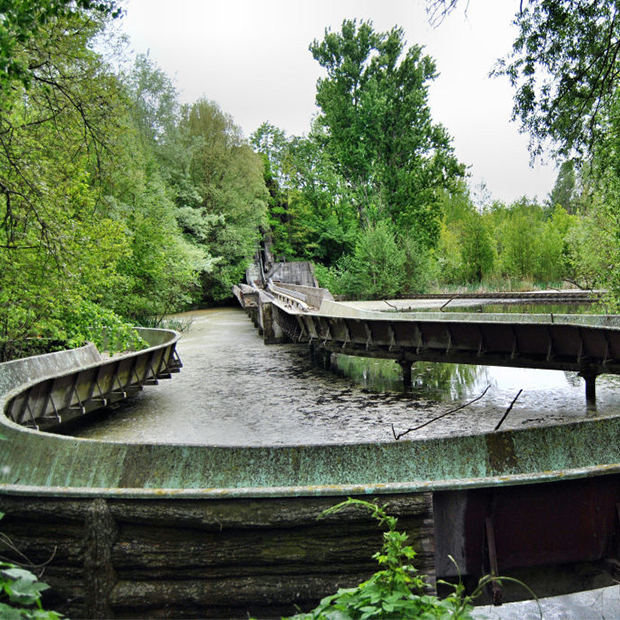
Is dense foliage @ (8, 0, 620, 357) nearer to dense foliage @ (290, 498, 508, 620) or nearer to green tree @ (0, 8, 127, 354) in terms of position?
green tree @ (0, 8, 127, 354)

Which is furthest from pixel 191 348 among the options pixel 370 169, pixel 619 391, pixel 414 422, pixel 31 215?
pixel 370 169

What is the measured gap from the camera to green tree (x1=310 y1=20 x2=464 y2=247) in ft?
132

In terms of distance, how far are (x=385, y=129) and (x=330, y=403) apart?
113 feet

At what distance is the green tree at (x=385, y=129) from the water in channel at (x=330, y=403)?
2807cm

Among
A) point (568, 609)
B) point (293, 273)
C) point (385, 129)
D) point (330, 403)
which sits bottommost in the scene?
point (568, 609)

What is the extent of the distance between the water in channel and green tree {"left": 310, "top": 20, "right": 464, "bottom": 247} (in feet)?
92.1

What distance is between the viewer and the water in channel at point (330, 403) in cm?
853

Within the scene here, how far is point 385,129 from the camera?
4069 centimetres

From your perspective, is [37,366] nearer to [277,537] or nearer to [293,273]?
[277,537]

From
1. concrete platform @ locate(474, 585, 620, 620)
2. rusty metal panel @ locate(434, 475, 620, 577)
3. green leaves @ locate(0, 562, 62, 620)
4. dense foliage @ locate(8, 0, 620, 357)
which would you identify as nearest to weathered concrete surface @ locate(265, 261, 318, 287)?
dense foliage @ locate(8, 0, 620, 357)

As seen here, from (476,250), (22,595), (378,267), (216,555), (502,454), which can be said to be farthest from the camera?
(476,250)

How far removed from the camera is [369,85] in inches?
1597

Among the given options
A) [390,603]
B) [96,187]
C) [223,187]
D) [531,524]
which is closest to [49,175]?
[96,187]

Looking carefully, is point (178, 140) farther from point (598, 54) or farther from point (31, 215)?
point (598, 54)
